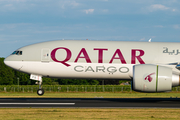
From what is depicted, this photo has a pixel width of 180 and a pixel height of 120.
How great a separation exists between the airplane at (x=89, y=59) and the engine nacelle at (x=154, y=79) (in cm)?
239

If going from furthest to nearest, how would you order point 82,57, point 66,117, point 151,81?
point 82,57 → point 151,81 → point 66,117

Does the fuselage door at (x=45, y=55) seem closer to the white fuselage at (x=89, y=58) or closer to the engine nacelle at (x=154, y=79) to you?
the white fuselage at (x=89, y=58)

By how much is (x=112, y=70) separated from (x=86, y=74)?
8.11ft

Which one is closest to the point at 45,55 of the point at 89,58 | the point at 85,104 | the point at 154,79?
the point at 89,58

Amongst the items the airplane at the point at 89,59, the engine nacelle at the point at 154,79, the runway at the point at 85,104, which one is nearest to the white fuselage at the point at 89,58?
Result: the airplane at the point at 89,59

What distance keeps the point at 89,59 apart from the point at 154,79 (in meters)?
6.35

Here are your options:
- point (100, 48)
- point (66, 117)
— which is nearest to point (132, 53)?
point (100, 48)

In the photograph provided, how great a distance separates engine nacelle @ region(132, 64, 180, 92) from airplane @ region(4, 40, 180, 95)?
7.84 feet

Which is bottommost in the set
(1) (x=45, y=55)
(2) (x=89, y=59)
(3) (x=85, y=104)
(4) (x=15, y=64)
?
(3) (x=85, y=104)

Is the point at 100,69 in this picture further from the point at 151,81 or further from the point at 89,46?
the point at 151,81

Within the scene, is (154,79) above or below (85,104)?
above

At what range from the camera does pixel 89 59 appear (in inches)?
1011

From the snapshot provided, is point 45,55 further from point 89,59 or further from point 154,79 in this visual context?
point 154,79

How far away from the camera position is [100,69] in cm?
2575
